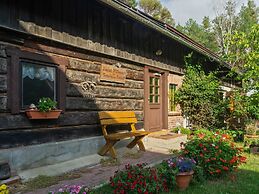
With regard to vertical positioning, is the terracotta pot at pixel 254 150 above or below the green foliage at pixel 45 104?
below

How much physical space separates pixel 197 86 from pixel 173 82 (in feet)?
3.31

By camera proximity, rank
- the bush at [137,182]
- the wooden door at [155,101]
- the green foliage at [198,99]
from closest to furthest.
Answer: the bush at [137,182] → the wooden door at [155,101] → the green foliage at [198,99]

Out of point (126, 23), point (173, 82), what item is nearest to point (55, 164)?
point (126, 23)

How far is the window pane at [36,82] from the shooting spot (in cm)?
455

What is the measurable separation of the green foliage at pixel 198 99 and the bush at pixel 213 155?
4954 mm

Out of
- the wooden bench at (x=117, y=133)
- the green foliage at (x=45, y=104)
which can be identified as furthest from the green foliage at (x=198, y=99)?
the green foliage at (x=45, y=104)

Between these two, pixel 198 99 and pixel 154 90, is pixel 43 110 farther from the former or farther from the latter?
pixel 198 99

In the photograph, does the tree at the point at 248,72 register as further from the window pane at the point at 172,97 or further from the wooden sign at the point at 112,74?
the wooden sign at the point at 112,74

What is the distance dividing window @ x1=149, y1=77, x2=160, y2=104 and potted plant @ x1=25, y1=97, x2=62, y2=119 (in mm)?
4086

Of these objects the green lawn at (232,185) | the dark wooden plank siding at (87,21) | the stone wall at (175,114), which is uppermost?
the dark wooden plank siding at (87,21)

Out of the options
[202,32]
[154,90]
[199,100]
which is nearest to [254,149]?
[199,100]

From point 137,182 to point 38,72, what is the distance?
284cm

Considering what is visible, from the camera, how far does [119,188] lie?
323 centimetres

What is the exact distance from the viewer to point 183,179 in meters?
3.77
